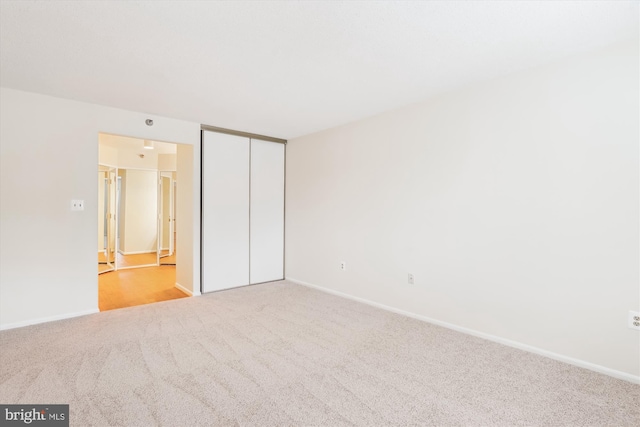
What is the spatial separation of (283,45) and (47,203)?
293cm

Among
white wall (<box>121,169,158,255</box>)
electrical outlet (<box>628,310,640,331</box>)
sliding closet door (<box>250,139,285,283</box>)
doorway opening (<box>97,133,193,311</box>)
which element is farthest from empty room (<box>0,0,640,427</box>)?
white wall (<box>121,169,158,255</box>)

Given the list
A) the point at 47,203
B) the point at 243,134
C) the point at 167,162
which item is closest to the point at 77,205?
the point at 47,203

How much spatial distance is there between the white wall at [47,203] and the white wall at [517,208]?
120 inches

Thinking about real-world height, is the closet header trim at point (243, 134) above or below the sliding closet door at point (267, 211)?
above

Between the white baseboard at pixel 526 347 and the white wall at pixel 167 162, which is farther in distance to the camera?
the white wall at pixel 167 162

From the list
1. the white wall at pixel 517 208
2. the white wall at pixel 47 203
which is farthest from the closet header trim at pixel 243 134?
the white wall at pixel 517 208

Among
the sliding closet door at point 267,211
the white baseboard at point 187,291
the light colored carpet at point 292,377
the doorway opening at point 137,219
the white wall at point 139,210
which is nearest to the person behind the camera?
the light colored carpet at point 292,377

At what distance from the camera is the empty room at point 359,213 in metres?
1.89

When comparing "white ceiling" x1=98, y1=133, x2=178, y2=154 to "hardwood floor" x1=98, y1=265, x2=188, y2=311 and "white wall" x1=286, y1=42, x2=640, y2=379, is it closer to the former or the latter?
"hardwood floor" x1=98, y1=265, x2=188, y2=311

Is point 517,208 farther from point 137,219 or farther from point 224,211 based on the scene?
point 137,219

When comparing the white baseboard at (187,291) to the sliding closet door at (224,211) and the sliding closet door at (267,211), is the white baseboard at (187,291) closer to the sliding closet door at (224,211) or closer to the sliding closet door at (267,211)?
the sliding closet door at (224,211)

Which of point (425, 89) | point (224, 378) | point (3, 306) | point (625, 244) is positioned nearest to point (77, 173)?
point (3, 306)

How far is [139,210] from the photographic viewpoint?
24.3 ft

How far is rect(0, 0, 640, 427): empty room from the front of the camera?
1.89m
